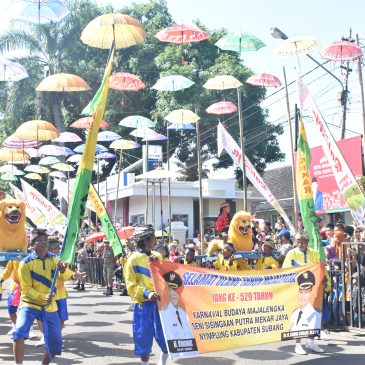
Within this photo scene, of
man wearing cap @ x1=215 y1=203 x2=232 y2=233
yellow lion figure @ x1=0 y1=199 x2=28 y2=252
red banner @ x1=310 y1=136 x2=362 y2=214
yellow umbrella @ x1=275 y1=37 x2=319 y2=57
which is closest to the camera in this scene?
yellow lion figure @ x1=0 y1=199 x2=28 y2=252

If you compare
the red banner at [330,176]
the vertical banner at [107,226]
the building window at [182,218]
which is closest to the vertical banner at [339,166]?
the vertical banner at [107,226]

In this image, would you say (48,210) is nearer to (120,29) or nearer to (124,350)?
(120,29)

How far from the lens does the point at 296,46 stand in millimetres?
15328

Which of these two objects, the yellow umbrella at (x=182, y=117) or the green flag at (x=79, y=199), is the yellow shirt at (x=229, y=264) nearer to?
the green flag at (x=79, y=199)

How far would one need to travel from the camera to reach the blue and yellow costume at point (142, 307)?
715cm

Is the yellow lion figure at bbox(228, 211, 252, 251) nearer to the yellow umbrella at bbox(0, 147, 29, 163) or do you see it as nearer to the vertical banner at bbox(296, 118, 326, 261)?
the vertical banner at bbox(296, 118, 326, 261)

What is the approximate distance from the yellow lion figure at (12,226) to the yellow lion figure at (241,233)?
143 inches

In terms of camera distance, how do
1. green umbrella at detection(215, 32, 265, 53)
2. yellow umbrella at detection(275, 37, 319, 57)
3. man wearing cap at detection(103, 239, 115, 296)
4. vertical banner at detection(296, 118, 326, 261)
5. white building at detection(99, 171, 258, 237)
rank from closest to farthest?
1. vertical banner at detection(296, 118, 326, 261)
2. yellow umbrella at detection(275, 37, 319, 57)
3. green umbrella at detection(215, 32, 265, 53)
4. man wearing cap at detection(103, 239, 115, 296)
5. white building at detection(99, 171, 258, 237)

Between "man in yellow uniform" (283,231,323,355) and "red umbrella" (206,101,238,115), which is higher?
"red umbrella" (206,101,238,115)

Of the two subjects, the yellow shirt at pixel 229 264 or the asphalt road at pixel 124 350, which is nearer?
the asphalt road at pixel 124 350

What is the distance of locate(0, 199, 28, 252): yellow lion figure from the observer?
10.4 meters

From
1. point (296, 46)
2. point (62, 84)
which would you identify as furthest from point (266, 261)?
point (62, 84)

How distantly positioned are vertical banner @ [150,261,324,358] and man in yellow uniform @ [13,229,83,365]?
1.20 m

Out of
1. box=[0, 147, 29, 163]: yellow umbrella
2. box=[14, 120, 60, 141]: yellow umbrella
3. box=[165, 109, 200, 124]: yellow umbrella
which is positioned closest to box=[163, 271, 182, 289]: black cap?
box=[165, 109, 200, 124]: yellow umbrella
